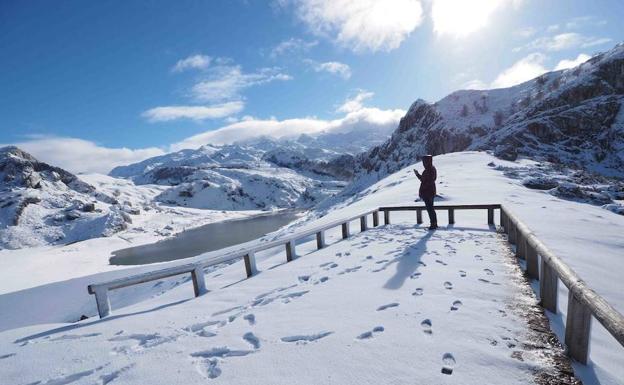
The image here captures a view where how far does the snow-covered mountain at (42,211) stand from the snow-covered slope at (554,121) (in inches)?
3656

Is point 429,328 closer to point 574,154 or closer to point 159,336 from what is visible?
point 159,336

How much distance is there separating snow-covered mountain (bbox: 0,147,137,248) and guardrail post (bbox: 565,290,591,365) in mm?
93226

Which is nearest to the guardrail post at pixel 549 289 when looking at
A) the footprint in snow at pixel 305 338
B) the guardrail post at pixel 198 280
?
the footprint in snow at pixel 305 338

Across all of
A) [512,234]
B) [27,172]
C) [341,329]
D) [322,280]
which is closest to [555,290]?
[341,329]

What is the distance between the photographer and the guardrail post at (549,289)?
15.4ft

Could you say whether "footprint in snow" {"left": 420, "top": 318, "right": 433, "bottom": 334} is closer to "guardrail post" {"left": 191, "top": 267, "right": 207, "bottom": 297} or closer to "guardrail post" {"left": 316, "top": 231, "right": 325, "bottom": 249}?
"guardrail post" {"left": 191, "top": 267, "right": 207, "bottom": 297}

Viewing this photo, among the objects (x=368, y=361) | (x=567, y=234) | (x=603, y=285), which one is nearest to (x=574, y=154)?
(x=567, y=234)

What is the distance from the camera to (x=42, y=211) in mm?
89312

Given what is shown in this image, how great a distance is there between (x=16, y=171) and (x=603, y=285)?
146976mm

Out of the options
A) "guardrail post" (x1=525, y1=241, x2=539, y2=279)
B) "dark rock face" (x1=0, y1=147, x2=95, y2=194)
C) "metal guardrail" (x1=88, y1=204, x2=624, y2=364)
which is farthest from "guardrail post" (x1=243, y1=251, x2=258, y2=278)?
"dark rock face" (x1=0, y1=147, x2=95, y2=194)

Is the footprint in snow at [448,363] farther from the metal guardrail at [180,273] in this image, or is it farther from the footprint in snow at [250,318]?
the metal guardrail at [180,273]

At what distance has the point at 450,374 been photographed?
131 inches

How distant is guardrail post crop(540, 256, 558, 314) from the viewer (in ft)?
15.4

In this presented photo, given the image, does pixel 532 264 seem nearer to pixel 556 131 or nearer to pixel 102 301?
pixel 102 301
